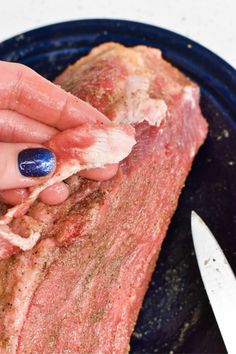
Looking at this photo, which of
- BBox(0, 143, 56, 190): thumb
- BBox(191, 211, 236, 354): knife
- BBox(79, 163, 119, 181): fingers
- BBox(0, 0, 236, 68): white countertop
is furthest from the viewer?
BBox(0, 0, 236, 68): white countertop

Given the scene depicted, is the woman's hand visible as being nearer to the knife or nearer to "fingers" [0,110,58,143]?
"fingers" [0,110,58,143]

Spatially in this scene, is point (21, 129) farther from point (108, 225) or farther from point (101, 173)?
point (108, 225)

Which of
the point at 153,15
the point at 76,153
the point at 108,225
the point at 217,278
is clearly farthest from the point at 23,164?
the point at 153,15

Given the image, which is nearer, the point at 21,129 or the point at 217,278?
the point at 21,129

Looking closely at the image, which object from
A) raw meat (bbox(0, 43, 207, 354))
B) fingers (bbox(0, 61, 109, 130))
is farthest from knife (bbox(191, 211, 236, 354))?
fingers (bbox(0, 61, 109, 130))

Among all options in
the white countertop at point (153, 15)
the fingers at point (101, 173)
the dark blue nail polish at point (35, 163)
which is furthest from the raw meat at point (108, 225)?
the white countertop at point (153, 15)

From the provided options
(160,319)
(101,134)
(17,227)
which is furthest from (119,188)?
(160,319)
